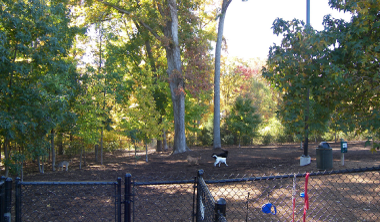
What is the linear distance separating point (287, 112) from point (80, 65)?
32.7 ft

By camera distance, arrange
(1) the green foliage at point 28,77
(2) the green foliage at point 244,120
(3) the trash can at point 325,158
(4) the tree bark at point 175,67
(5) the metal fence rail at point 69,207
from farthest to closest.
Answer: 1. (2) the green foliage at point 244,120
2. (4) the tree bark at point 175,67
3. (3) the trash can at point 325,158
4. (1) the green foliage at point 28,77
5. (5) the metal fence rail at point 69,207

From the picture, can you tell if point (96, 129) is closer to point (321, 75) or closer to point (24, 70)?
point (24, 70)

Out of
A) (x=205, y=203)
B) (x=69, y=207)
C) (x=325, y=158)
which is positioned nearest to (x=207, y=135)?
(x=325, y=158)

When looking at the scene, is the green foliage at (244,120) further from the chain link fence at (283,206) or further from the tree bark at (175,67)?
the chain link fence at (283,206)

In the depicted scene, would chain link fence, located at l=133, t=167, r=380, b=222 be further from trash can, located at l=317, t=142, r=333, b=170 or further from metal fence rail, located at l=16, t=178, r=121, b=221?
trash can, located at l=317, t=142, r=333, b=170

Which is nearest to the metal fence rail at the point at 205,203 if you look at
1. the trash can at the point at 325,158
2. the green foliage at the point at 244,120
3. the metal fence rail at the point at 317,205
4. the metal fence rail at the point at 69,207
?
the metal fence rail at the point at 317,205

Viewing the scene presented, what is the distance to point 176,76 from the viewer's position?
56.8 feet

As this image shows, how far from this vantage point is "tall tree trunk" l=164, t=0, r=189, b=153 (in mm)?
17188

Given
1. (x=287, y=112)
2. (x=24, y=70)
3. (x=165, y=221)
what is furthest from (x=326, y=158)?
(x=24, y=70)

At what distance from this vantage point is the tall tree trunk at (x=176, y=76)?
1719 centimetres

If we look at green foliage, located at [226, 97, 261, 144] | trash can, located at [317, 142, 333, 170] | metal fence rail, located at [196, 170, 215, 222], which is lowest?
trash can, located at [317, 142, 333, 170]

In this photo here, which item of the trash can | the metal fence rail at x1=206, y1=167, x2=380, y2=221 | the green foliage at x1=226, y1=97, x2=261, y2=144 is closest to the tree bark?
the green foliage at x1=226, y1=97, x2=261, y2=144

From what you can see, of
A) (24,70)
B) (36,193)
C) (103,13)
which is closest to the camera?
(36,193)

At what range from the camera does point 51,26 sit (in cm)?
875
